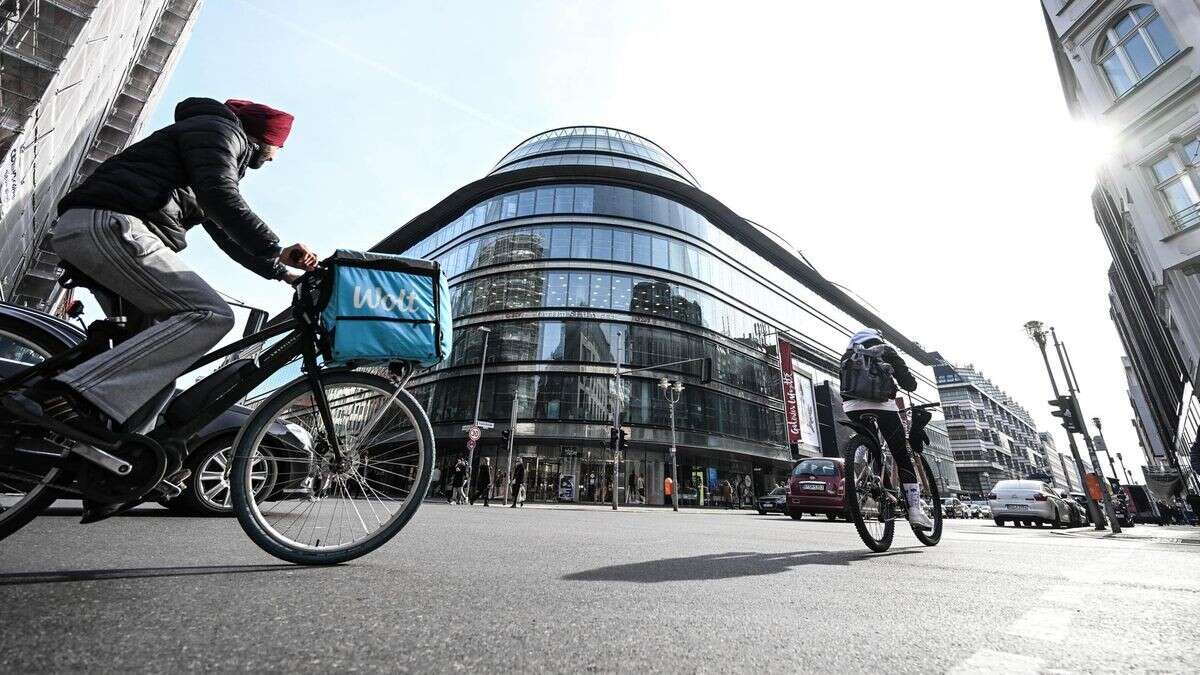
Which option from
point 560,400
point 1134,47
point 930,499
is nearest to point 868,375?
point 930,499

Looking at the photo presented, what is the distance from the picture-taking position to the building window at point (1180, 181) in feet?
41.8

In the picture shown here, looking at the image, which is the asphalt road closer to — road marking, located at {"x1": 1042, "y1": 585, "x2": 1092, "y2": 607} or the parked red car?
road marking, located at {"x1": 1042, "y1": 585, "x2": 1092, "y2": 607}

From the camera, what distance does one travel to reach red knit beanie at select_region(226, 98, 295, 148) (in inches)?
87.2

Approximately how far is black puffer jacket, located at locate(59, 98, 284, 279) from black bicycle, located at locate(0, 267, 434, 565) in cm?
25

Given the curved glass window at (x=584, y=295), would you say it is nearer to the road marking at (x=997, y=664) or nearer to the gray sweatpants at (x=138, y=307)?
the gray sweatpants at (x=138, y=307)

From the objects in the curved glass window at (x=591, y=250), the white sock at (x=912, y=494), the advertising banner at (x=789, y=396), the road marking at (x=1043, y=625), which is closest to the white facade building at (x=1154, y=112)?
the white sock at (x=912, y=494)

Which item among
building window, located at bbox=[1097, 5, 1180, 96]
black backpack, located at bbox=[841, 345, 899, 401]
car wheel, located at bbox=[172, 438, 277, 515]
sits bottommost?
car wheel, located at bbox=[172, 438, 277, 515]

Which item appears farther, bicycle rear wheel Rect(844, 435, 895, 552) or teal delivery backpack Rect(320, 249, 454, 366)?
bicycle rear wheel Rect(844, 435, 895, 552)

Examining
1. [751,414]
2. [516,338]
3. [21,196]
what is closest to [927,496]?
[21,196]

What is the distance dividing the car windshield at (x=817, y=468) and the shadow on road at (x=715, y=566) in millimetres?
9979

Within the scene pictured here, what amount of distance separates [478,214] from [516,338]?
44.1 ft

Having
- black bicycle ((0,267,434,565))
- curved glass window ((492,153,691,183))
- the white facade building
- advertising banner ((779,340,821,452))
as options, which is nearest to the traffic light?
the white facade building

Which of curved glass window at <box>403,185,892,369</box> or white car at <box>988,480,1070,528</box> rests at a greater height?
curved glass window at <box>403,185,892,369</box>

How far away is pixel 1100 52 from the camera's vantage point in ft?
50.2
